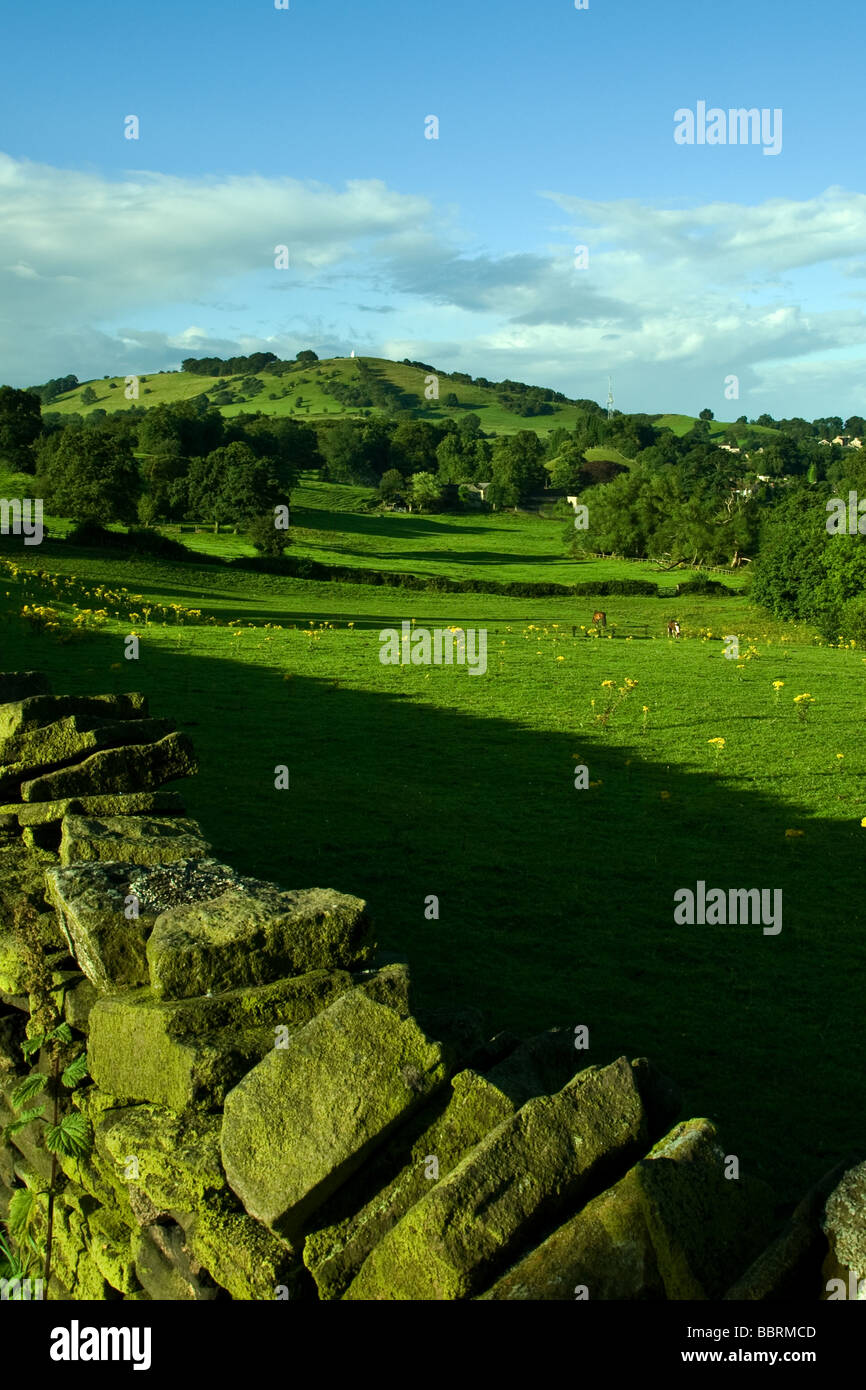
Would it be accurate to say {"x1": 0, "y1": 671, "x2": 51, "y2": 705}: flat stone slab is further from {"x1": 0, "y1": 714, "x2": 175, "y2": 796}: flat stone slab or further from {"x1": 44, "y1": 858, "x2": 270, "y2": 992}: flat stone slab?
{"x1": 44, "y1": 858, "x2": 270, "y2": 992}: flat stone slab

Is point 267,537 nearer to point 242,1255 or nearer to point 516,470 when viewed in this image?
point 516,470

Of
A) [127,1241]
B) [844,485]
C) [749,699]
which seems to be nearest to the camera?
[127,1241]

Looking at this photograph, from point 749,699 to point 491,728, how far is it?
30.0 feet

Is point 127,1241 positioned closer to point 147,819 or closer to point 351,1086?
point 351,1086

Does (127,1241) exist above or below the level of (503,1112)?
below

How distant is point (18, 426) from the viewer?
82.3 meters

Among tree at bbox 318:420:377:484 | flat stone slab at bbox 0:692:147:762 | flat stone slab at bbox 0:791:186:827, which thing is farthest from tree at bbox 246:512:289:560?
tree at bbox 318:420:377:484

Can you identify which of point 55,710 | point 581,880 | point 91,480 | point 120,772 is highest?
point 91,480

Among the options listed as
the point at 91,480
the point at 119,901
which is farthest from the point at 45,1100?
the point at 91,480

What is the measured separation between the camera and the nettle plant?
468 centimetres

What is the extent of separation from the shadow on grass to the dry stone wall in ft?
4.25

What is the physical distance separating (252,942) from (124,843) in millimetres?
1801
